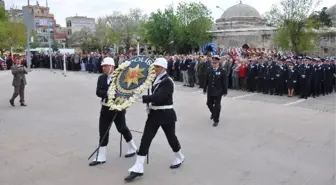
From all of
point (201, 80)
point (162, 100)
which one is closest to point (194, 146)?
point (162, 100)

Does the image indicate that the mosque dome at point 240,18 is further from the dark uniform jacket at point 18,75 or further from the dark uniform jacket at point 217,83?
the dark uniform jacket at point 217,83

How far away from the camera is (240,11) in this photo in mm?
53594

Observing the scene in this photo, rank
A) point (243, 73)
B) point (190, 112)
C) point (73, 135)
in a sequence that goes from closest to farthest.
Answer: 1. point (73, 135)
2. point (190, 112)
3. point (243, 73)

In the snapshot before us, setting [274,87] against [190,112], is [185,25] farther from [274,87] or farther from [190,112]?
[190,112]

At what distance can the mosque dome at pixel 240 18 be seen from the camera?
51.9 meters

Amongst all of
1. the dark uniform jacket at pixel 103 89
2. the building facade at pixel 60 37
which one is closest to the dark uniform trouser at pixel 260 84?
the dark uniform jacket at pixel 103 89

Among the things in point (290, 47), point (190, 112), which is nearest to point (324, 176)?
point (190, 112)

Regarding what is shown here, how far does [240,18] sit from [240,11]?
5.66ft

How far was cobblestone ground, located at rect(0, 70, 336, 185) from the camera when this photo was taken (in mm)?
5348

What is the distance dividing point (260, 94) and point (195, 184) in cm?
1051

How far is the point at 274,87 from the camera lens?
581 inches

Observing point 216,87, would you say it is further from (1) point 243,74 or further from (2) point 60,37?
(2) point 60,37

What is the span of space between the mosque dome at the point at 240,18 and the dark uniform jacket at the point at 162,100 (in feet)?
157

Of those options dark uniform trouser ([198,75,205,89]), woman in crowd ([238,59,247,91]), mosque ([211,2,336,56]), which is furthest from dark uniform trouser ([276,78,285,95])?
mosque ([211,2,336,56])
